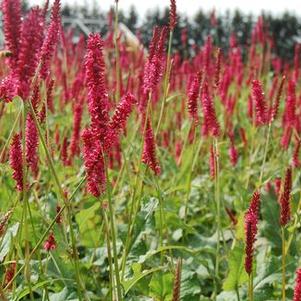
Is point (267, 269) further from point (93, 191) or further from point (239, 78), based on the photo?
point (239, 78)

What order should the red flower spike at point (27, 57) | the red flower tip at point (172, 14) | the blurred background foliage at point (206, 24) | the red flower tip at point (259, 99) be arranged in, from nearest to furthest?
the red flower spike at point (27, 57)
the red flower tip at point (172, 14)
the red flower tip at point (259, 99)
the blurred background foliage at point (206, 24)

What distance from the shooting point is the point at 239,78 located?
4.35 m

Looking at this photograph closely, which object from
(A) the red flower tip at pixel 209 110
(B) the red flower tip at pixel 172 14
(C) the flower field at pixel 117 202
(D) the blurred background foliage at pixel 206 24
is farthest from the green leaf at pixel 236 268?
(D) the blurred background foliage at pixel 206 24

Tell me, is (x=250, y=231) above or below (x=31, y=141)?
below

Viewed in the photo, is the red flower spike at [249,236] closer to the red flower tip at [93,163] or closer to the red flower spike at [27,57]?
the red flower tip at [93,163]

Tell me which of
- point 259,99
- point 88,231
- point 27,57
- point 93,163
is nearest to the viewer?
point 27,57

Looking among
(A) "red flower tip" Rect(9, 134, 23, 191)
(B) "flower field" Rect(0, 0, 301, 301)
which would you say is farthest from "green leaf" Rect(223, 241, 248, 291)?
(A) "red flower tip" Rect(9, 134, 23, 191)

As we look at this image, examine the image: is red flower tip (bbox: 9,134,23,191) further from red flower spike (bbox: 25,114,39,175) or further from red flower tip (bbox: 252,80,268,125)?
red flower tip (bbox: 252,80,268,125)

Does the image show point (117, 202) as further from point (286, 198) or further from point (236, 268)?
point (286, 198)

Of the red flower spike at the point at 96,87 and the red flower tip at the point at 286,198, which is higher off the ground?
the red flower spike at the point at 96,87

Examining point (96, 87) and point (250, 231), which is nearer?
point (96, 87)

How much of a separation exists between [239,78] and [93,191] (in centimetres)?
337

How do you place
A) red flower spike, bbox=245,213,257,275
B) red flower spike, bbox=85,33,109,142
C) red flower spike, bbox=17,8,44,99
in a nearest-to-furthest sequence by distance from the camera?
red flower spike, bbox=17,8,44,99 → red flower spike, bbox=85,33,109,142 → red flower spike, bbox=245,213,257,275

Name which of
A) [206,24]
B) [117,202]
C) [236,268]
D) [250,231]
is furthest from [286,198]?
[206,24]
